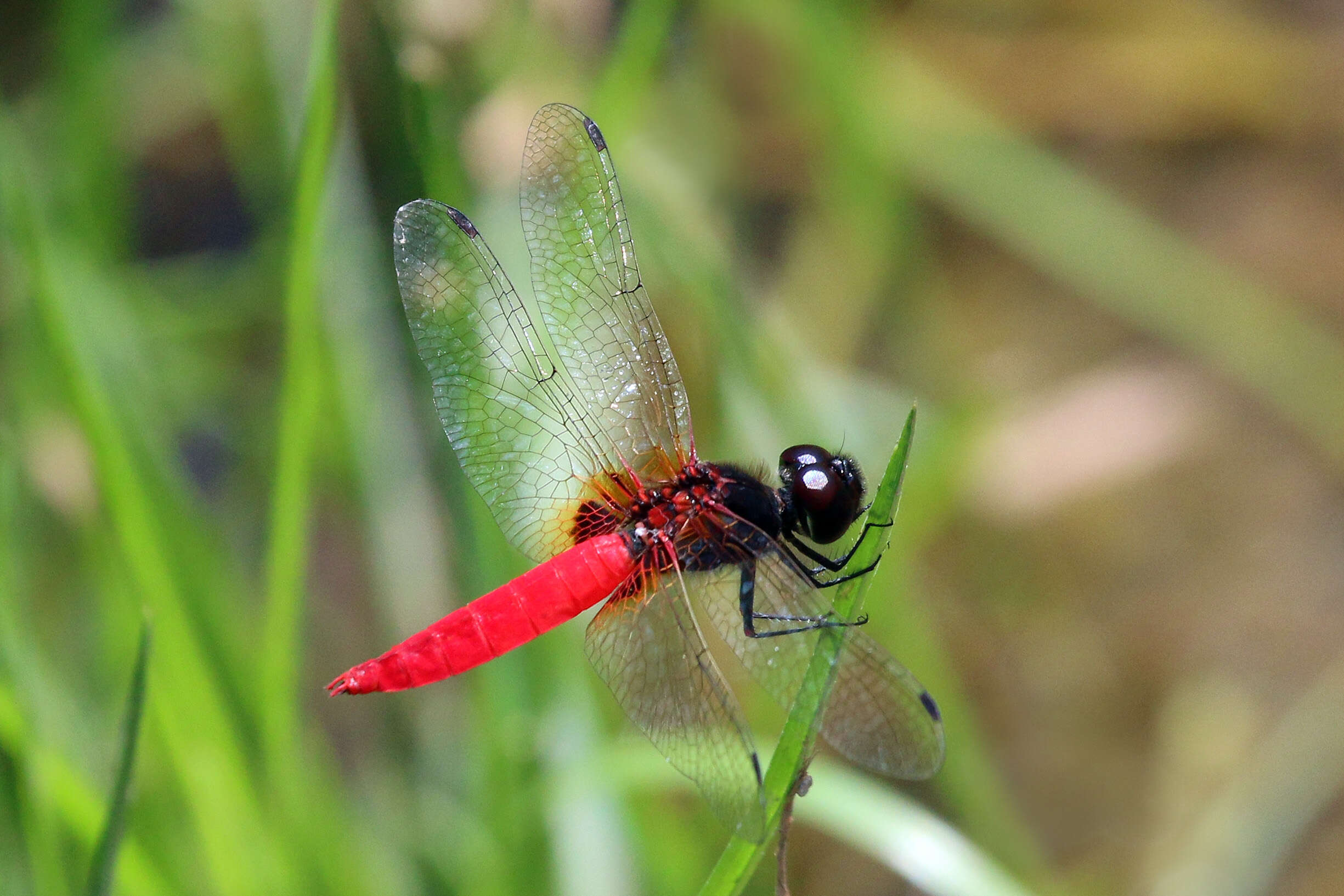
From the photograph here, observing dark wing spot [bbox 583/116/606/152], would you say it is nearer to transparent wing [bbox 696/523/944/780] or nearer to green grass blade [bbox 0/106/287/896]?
transparent wing [bbox 696/523/944/780]

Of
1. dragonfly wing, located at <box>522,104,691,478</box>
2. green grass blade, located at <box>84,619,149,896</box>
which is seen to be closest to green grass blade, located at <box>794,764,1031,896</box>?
dragonfly wing, located at <box>522,104,691,478</box>

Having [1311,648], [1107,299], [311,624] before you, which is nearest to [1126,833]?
[1311,648]

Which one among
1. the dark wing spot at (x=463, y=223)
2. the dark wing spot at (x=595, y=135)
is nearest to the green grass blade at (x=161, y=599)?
the dark wing spot at (x=463, y=223)

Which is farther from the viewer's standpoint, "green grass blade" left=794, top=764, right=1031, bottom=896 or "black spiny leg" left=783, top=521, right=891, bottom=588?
"green grass blade" left=794, top=764, right=1031, bottom=896

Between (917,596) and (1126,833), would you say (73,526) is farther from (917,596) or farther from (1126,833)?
(1126,833)

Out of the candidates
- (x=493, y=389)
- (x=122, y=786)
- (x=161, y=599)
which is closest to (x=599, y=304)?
(x=493, y=389)

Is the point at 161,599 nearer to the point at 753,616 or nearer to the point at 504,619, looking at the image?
the point at 504,619

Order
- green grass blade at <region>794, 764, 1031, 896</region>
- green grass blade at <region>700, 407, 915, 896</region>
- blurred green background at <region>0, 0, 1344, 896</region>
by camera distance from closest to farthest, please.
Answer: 1. green grass blade at <region>700, 407, 915, 896</region>
2. green grass blade at <region>794, 764, 1031, 896</region>
3. blurred green background at <region>0, 0, 1344, 896</region>

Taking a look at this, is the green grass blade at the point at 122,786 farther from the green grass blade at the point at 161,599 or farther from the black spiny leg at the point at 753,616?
the black spiny leg at the point at 753,616
